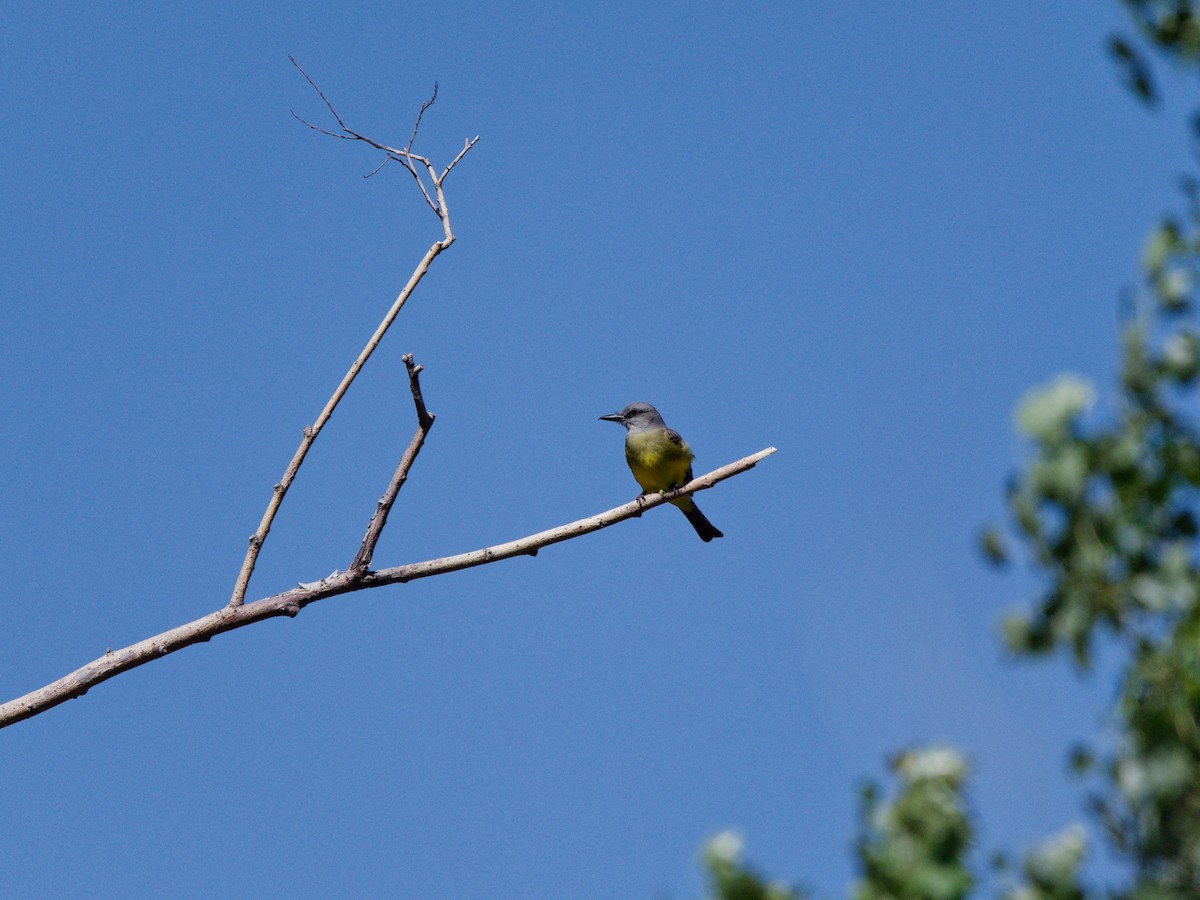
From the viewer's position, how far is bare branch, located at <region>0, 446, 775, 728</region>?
237 inches

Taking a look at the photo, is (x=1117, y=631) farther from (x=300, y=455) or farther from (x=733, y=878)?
(x=300, y=455)

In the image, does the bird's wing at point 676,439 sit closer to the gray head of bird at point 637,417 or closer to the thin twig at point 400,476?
the gray head of bird at point 637,417

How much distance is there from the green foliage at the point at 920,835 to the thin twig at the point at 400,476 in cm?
489

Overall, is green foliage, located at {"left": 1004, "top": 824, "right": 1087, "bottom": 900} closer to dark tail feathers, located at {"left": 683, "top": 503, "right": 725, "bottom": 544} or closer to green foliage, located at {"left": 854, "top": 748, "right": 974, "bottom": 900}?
green foliage, located at {"left": 854, "top": 748, "right": 974, "bottom": 900}

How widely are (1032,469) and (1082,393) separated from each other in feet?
→ 0.41

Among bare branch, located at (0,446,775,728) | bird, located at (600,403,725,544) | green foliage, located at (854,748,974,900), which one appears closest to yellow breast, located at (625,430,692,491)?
bird, located at (600,403,725,544)

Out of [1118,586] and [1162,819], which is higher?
[1118,586]

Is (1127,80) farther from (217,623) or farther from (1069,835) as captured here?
(217,623)

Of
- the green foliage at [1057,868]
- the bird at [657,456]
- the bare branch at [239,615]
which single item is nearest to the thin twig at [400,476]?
the bare branch at [239,615]

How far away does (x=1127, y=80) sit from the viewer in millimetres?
2170

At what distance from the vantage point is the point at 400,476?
261 inches

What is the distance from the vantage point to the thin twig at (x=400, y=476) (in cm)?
646

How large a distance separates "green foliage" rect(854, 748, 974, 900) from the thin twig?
16.0ft

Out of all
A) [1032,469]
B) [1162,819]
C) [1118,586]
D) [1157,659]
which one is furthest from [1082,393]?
[1162,819]
